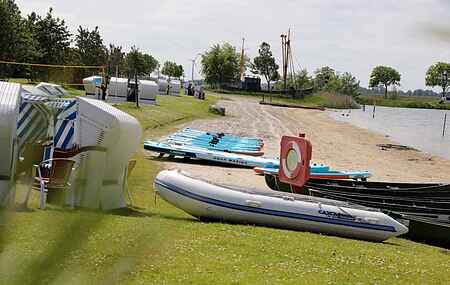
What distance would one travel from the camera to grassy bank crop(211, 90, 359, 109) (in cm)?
11606

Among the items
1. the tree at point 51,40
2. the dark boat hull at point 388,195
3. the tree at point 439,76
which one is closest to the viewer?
the tree at point 439,76

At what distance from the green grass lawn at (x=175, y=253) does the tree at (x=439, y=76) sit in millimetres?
650

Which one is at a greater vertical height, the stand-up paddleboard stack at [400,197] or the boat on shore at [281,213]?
the boat on shore at [281,213]

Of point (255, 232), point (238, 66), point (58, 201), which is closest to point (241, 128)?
point (255, 232)

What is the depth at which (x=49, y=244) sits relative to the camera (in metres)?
0.96

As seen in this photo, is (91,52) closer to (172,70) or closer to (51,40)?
(51,40)

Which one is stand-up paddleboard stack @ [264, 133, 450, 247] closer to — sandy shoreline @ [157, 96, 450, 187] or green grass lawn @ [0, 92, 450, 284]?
green grass lawn @ [0, 92, 450, 284]

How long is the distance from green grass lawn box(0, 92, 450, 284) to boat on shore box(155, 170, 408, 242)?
1.38ft

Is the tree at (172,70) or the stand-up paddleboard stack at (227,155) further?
the tree at (172,70)

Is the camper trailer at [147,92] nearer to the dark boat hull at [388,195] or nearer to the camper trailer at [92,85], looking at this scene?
the camper trailer at [92,85]

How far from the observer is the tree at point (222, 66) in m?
124

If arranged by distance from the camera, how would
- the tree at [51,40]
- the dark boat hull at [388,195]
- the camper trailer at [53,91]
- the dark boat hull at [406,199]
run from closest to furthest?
the camper trailer at [53,91] → the dark boat hull at [406,199] → the dark boat hull at [388,195] → the tree at [51,40]

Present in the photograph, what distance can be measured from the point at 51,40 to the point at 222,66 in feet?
272

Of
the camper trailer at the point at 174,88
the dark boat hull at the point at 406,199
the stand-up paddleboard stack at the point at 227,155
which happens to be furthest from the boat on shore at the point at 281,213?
the camper trailer at the point at 174,88
